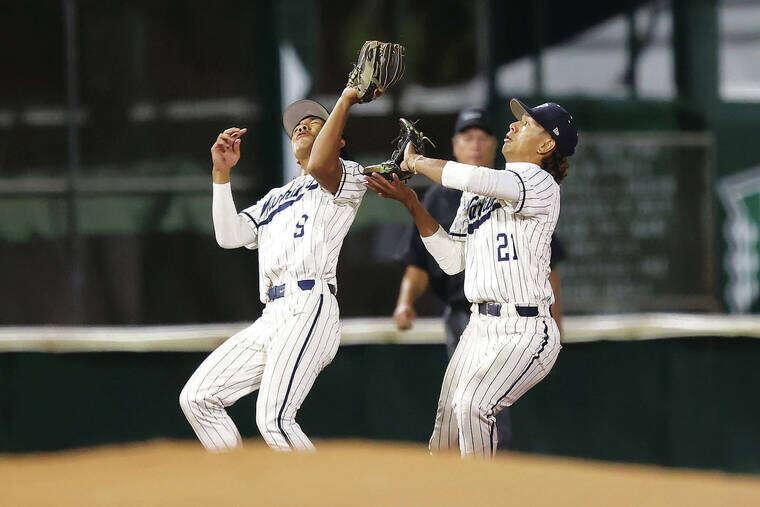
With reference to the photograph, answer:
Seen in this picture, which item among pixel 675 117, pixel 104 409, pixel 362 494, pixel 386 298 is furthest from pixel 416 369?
pixel 675 117

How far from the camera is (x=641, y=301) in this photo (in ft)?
35.9

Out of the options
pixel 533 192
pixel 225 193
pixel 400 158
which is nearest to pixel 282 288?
pixel 225 193

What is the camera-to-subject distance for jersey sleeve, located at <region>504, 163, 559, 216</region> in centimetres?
459

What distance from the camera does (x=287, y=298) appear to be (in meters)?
4.75

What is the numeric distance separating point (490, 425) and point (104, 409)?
243 cm

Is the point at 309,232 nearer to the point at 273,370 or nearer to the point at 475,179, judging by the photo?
the point at 273,370

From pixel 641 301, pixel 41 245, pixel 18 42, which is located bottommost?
pixel 641 301

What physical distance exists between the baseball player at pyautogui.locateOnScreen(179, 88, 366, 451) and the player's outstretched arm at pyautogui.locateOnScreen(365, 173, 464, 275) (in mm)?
176

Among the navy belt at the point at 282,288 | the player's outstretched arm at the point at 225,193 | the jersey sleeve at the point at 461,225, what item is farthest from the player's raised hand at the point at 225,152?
the jersey sleeve at the point at 461,225

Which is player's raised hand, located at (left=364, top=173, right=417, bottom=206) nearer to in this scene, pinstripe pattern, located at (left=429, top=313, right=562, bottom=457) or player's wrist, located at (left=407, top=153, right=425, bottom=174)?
player's wrist, located at (left=407, top=153, right=425, bottom=174)

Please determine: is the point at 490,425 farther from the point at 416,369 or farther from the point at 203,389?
the point at 416,369

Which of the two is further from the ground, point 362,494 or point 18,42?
point 18,42

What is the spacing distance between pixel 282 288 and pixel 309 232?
0.78 feet

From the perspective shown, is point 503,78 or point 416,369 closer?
point 416,369
